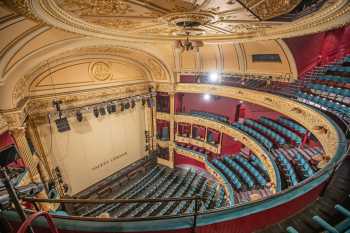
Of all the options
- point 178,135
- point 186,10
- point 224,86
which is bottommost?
point 178,135

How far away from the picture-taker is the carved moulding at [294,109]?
502 cm

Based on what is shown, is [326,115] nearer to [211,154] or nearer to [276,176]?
[276,176]

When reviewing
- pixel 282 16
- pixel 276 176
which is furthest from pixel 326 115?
pixel 282 16

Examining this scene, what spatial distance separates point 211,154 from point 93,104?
8.93 meters

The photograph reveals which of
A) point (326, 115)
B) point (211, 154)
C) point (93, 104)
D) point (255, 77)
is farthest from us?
point (211, 154)

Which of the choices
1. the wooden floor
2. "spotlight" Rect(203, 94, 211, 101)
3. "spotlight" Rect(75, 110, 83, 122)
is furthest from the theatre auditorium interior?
"spotlight" Rect(203, 94, 211, 101)

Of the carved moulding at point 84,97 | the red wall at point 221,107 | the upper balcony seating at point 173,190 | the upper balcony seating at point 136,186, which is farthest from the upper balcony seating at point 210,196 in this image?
the carved moulding at point 84,97

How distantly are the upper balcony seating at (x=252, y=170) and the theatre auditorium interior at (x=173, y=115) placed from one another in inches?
3.6

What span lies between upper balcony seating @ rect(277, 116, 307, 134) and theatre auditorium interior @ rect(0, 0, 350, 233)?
7cm

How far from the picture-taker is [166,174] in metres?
14.3

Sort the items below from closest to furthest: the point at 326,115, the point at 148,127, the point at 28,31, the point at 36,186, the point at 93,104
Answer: the point at 36,186 → the point at 28,31 → the point at 326,115 → the point at 93,104 → the point at 148,127

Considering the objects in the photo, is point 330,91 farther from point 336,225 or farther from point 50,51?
point 50,51

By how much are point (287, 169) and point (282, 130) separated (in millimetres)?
3036

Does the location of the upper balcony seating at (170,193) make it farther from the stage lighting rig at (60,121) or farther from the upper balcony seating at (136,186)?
the stage lighting rig at (60,121)
